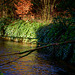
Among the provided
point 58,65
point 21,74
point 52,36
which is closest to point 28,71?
point 21,74

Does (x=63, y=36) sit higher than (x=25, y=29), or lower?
lower

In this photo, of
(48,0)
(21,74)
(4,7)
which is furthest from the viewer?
(4,7)

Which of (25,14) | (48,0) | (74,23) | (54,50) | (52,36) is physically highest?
(48,0)

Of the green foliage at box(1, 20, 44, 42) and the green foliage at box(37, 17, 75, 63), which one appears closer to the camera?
the green foliage at box(37, 17, 75, 63)

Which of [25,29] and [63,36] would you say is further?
[25,29]

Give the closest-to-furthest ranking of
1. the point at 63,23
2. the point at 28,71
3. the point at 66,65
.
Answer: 1. the point at 28,71
2. the point at 66,65
3. the point at 63,23

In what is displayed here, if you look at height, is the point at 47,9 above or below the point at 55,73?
above

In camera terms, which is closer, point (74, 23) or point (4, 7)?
point (74, 23)

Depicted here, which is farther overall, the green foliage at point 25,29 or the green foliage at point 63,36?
the green foliage at point 25,29

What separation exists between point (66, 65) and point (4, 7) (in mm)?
19164

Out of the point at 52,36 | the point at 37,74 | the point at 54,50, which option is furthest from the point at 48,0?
the point at 37,74

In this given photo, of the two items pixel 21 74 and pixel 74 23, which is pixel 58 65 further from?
pixel 74 23

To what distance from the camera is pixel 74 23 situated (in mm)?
7613

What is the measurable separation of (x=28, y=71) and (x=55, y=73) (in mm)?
1035
